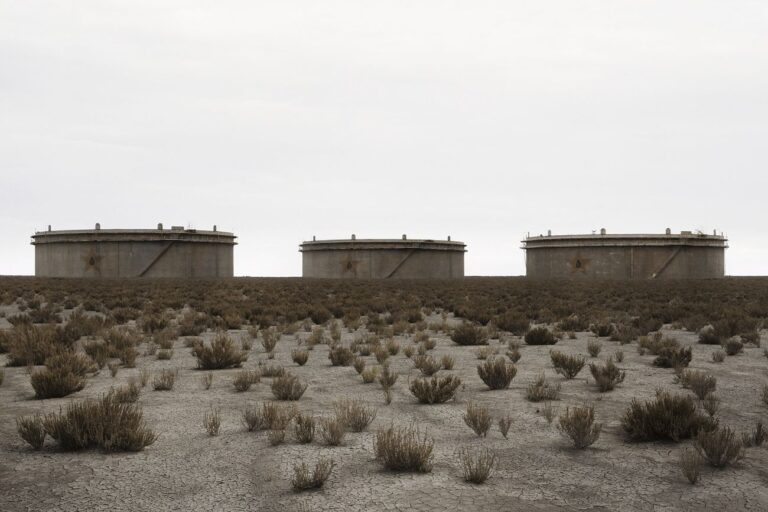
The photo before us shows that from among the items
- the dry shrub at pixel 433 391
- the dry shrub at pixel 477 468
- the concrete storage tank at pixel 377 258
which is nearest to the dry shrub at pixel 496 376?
the dry shrub at pixel 433 391

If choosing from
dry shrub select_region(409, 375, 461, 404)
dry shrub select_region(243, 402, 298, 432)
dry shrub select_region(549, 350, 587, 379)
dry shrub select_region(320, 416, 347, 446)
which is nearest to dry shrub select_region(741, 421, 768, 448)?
dry shrub select_region(409, 375, 461, 404)

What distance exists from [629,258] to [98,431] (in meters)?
48.0

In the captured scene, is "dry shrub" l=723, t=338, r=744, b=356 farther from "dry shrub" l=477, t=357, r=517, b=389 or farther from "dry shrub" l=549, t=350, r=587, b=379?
"dry shrub" l=477, t=357, r=517, b=389

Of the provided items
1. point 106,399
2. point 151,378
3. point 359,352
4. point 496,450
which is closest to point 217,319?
point 359,352

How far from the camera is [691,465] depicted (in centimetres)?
483

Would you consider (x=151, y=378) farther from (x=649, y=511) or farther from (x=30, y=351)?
(x=649, y=511)

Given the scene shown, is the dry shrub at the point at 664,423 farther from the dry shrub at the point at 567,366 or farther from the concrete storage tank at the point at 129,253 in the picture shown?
the concrete storage tank at the point at 129,253

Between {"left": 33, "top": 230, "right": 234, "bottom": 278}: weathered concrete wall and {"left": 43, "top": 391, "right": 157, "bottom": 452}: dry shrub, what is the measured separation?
43.9 metres

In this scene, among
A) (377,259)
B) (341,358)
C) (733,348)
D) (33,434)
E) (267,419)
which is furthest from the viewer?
(377,259)

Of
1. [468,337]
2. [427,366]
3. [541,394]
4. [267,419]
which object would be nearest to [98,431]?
[267,419]

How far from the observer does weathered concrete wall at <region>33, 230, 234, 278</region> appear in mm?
47000

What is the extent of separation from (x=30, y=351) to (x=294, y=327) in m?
5.98

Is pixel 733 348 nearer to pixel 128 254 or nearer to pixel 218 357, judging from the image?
pixel 218 357

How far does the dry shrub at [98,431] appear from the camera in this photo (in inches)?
213
